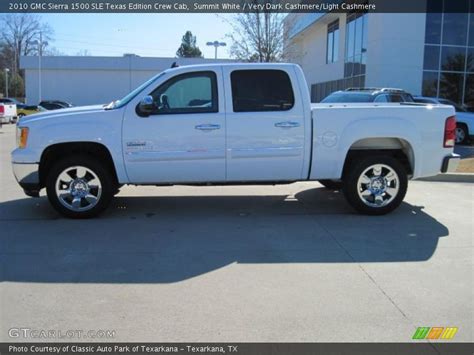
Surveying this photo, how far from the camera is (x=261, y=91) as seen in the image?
6.88 m

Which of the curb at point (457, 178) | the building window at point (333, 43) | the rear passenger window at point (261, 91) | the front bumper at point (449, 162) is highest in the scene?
the building window at point (333, 43)

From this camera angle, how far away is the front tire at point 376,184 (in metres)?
7.02

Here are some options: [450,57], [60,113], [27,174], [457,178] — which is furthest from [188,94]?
→ [450,57]

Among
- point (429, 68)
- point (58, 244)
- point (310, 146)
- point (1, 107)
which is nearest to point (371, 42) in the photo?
point (429, 68)

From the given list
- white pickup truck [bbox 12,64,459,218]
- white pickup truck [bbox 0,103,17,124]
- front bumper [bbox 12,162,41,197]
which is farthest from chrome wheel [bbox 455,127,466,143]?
white pickup truck [bbox 0,103,17,124]

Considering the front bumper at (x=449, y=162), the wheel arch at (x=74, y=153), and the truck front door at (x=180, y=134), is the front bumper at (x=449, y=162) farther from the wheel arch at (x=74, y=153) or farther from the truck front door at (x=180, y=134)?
the wheel arch at (x=74, y=153)

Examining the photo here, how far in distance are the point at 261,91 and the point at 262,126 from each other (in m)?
0.52

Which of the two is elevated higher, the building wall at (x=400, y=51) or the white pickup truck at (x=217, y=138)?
the building wall at (x=400, y=51)

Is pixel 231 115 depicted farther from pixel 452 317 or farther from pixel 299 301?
pixel 452 317

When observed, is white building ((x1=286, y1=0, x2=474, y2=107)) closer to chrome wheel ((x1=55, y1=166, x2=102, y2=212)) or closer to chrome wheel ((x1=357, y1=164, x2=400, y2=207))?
chrome wheel ((x1=357, y1=164, x2=400, y2=207))

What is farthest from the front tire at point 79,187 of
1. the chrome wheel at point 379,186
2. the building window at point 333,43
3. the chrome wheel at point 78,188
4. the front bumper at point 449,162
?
the building window at point 333,43

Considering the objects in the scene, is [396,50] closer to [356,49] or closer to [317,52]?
[356,49]

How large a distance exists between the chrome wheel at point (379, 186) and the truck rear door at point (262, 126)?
992 millimetres

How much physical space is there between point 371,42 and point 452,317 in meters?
24.0
